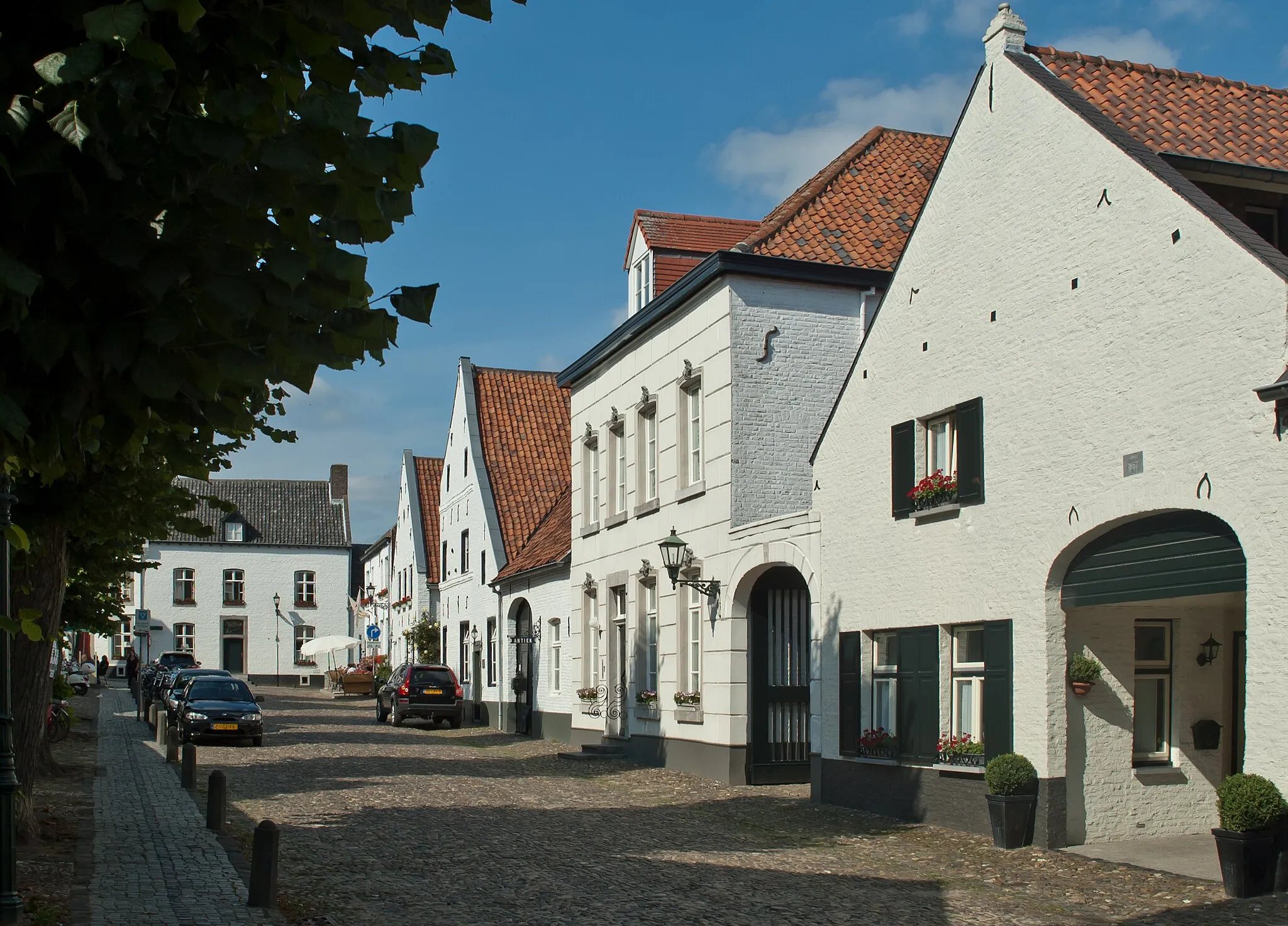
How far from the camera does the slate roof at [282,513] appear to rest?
2960 inches

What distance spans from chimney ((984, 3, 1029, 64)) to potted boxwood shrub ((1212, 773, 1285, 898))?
798cm

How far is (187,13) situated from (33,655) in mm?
11500

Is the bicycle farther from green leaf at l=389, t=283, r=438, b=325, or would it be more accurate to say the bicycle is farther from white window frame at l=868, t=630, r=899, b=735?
green leaf at l=389, t=283, r=438, b=325

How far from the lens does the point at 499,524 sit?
1410 inches

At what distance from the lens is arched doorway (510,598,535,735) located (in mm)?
32094

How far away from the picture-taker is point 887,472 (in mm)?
16172

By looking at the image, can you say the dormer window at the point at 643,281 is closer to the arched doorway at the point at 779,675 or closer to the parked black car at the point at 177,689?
the arched doorway at the point at 779,675

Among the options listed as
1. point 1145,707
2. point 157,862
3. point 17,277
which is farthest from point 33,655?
point 17,277

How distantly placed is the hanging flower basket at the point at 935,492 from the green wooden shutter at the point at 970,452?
0.14 m

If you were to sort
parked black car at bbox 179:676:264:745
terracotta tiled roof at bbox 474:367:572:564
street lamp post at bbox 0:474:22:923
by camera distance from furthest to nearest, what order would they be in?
terracotta tiled roof at bbox 474:367:572:564, parked black car at bbox 179:676:264:745, street lamp post at bbox 0:474:22:923

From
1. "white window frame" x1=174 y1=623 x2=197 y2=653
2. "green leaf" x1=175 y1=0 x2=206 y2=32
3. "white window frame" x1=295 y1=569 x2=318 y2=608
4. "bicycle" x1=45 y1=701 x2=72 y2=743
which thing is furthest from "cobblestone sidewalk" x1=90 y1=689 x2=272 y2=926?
"white window frame" x1=295 y1=569 x2=318 y2=608

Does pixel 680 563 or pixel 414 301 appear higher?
pixel 414 301

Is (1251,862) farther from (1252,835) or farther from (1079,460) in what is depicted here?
(1079,460)

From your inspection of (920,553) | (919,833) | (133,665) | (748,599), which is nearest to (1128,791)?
(919,833)
